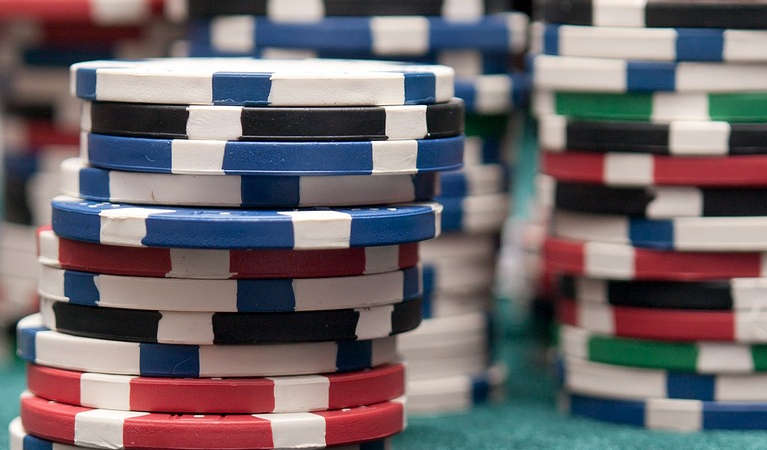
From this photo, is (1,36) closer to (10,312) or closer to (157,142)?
(10,312)

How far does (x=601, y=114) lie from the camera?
321 centimetres

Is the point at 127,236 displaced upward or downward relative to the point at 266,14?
downward

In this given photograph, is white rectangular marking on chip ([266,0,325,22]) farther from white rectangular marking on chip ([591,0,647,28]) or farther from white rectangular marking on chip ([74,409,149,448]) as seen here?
white rectangular marking on chip ([74,409,149,448])

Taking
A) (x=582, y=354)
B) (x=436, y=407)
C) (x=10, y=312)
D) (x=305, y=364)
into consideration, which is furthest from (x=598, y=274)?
(x=10, y=312)

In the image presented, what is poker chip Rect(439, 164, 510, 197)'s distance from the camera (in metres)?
3.41

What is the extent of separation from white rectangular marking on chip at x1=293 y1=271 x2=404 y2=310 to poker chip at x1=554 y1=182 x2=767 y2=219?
0.66 metres

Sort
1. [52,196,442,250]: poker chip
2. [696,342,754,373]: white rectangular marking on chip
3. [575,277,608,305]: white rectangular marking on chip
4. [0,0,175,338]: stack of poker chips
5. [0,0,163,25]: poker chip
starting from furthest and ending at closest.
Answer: [0,0,175,338]: stack of poker chips
[0,0,163,25]: poker chip
[575,277,608,305]: white rectangular marking on chip
[696,342,754,373]: white rectangular marking on chip
[52,196,442,250]: poker chip

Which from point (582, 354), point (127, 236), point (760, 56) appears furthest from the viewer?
point (582, 354)

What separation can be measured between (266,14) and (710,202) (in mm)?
983

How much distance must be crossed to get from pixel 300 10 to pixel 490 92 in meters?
0.44

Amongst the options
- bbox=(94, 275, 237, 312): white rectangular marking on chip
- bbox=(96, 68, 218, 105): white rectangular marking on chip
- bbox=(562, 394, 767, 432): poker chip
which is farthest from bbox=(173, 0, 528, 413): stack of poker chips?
bbox=(94, 275, 237, 312): white rectangular marking on chip

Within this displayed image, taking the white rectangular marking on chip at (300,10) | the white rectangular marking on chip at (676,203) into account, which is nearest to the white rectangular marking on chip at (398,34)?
the white rectangular marking on chip at (300,10)

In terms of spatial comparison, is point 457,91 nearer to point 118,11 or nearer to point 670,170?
point 670,170

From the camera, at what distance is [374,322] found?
2.69m
